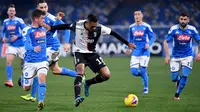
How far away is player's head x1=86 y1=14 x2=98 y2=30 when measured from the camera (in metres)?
11.2

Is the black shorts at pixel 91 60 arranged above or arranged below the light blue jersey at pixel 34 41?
below

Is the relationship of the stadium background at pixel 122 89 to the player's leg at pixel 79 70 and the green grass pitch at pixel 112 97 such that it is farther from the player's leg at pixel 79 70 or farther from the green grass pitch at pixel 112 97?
the player's leg at pixel 79 70

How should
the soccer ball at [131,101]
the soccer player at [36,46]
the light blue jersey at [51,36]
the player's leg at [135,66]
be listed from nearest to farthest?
the soccer player at [36,46], the soccer ball at [131,101], the light blue jersey at [51,36], the player's leg at [135,66]

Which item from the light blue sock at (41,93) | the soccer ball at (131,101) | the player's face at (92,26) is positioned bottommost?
the soccer ball at (131,101)

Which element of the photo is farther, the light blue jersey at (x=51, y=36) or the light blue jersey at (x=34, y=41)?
the light blue jersey at (x=51, y=36)

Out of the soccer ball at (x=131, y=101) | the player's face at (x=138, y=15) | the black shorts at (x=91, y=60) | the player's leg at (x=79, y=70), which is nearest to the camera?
the player's leg at (x=79, y=70)

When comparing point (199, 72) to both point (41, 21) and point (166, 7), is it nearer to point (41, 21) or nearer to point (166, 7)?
point (41, 21)

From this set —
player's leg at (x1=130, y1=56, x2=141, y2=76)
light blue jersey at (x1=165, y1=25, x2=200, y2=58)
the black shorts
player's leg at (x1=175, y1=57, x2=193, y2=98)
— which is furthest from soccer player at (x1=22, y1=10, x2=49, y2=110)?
player's leg at (x1=130, y1=56, x2=141, y2=76)

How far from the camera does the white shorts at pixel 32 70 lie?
36.1 feet

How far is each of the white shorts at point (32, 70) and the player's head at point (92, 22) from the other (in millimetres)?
1268

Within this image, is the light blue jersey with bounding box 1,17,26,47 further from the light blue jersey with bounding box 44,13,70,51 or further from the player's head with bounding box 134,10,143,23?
the player's head with bounding box 134,10,143,23

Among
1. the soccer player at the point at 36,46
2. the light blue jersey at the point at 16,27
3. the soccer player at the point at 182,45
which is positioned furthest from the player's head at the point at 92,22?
the light blue jersey at the point at 16,27

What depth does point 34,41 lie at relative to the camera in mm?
10984

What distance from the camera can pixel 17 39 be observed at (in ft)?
54.9
